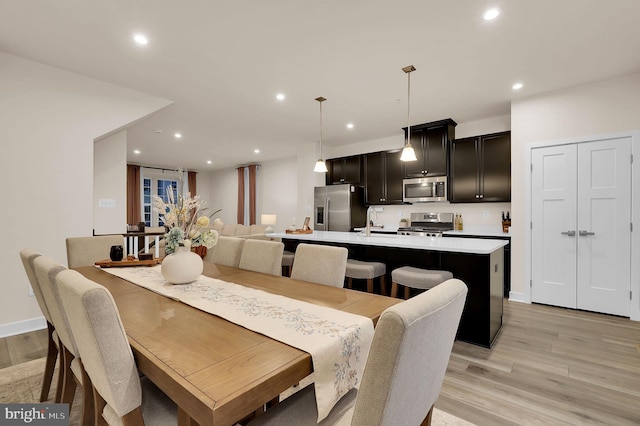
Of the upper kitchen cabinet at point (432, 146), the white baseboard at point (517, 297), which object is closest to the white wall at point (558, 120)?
the white baseboard at point (517, 297)

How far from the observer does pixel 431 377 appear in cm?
86

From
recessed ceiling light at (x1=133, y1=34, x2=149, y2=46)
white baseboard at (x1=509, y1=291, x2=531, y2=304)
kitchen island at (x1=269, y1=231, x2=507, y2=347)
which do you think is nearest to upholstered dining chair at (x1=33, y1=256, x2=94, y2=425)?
recessed ceiling light at (x1=133, y1=34, x2=149, y2=46)

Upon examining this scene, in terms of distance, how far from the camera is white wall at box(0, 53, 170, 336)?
2.90 m

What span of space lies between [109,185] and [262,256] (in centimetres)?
346

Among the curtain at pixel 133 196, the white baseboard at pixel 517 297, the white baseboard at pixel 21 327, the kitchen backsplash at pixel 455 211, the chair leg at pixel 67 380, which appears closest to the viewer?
the chair leg at pixel 67 380

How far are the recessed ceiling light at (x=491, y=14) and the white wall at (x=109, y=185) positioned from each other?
15.5 ft

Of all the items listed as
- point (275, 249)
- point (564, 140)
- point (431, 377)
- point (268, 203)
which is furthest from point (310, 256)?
point (268, 203)

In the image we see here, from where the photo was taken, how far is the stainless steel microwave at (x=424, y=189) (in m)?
4.90

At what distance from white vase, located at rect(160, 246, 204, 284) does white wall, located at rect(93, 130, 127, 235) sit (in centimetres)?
325

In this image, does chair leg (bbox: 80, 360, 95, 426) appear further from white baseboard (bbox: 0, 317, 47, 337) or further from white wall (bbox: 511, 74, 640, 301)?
white wall (bbox: 511, 74, 640, 301)

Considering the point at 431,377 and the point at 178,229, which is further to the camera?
the point at 178,229

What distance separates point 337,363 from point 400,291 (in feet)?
7.28

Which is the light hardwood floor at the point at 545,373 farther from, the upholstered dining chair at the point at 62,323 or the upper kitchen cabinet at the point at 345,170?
the upper kitchen cabinet at the point at 345,170

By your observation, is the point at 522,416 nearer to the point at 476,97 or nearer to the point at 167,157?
the point at 476,97
